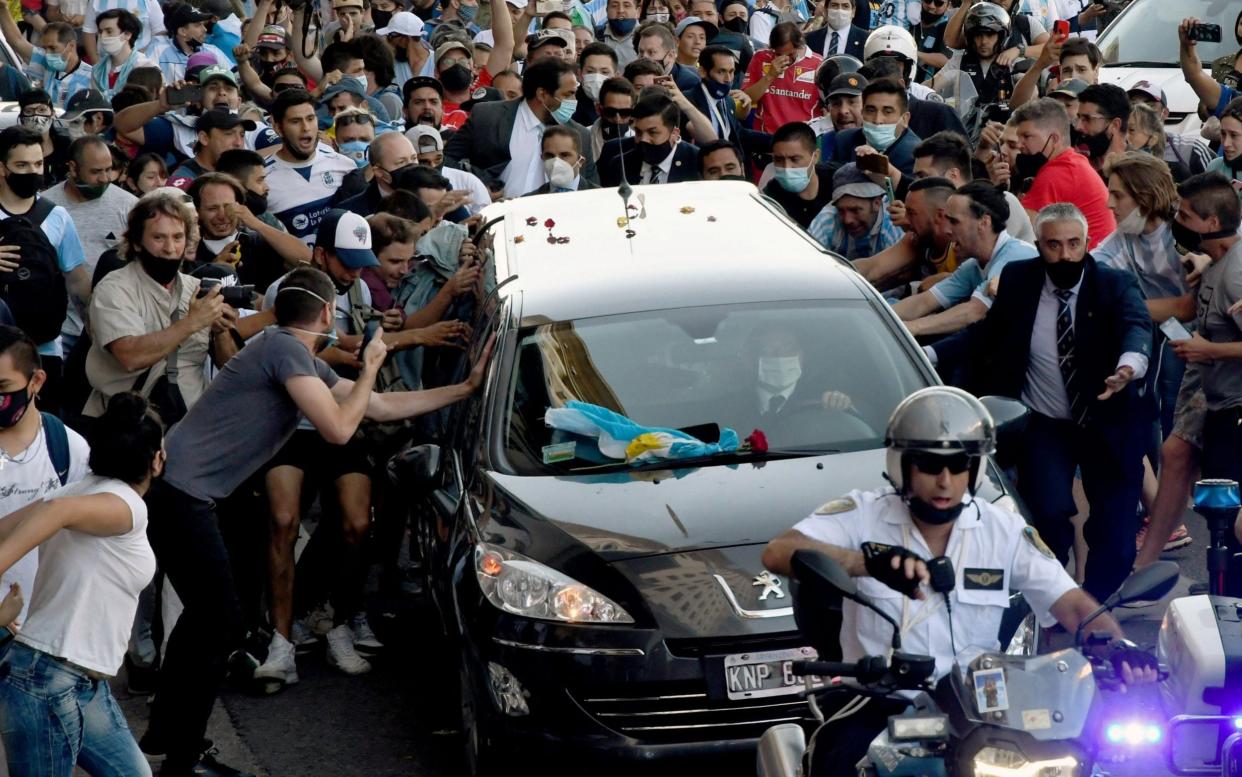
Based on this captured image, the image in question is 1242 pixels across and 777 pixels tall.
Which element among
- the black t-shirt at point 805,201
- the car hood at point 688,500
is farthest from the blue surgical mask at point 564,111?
the car hood at point 688,500

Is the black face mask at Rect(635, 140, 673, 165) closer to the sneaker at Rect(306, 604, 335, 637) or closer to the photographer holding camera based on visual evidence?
the photographer holding camera

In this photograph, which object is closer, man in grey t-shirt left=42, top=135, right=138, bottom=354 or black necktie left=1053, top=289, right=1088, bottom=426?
black necktie left=1053, top=289, right=1088, bottom=426

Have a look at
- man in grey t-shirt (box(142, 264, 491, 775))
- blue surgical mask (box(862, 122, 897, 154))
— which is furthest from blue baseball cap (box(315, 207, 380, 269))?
blue surgical mask (box(862, 122, 897, 154))

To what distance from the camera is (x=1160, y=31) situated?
1471 centimetres

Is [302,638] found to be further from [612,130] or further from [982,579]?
[612,130]

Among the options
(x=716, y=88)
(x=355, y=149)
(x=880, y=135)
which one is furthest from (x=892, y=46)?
(x=355, y=149)

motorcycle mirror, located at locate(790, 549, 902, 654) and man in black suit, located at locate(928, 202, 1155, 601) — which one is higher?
motorcycle mirror, located at locate(790, 549, 902, 654)

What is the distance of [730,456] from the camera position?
639 cm

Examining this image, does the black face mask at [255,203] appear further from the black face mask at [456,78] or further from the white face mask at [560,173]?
the black face mask at [456,78]

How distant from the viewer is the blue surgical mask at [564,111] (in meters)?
11.8

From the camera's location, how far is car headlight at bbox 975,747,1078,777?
3.49 meters

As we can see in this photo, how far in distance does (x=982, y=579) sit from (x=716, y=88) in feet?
32.4

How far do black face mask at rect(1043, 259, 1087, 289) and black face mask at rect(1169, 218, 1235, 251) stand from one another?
2.29 ft

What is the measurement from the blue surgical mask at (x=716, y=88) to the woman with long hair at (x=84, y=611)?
28.9 ft
